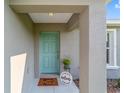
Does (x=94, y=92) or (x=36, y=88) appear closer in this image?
(x=94, y=92)

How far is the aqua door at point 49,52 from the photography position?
9266 millimetres

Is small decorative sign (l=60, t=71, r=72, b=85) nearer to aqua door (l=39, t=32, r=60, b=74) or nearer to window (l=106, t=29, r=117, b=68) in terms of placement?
aqua door (l=39, t=32, r=60, b=74)

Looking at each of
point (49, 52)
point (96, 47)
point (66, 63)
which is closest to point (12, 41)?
point (96, 47)

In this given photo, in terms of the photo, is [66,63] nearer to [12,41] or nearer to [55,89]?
[55,89]

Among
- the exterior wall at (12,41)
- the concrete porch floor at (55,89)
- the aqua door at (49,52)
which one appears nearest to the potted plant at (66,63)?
the aqua door at (49,52)

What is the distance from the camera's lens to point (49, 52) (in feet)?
30.6

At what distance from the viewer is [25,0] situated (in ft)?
10.6
